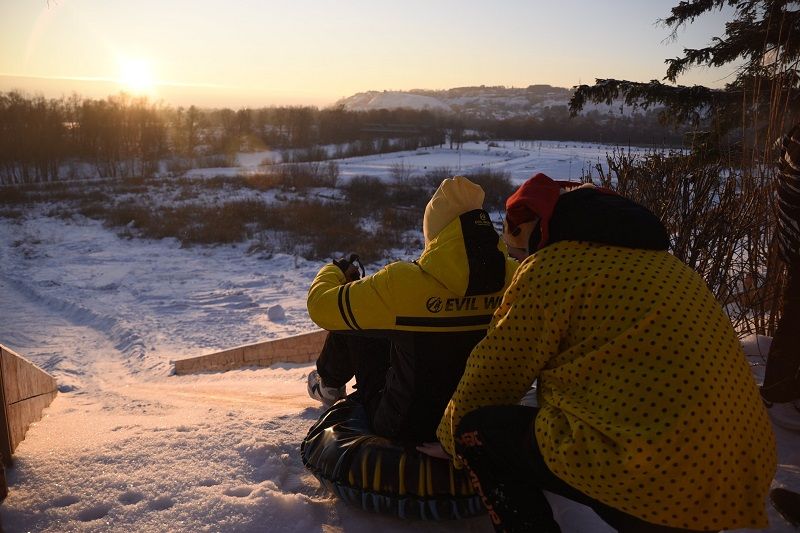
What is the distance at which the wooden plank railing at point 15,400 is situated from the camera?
258 cm

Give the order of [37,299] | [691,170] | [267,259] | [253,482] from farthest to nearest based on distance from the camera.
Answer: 1. [267,259]
2. [37,299]
3. [691,170]
4. [253,482]

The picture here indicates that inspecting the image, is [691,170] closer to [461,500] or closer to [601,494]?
[461,500]

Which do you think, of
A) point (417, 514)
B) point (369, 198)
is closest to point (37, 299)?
point (417, 514)

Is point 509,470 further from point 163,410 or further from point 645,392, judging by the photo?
point 163,410

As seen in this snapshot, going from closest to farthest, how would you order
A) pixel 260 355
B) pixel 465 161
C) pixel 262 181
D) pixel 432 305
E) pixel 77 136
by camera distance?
pixel 432 305, pixel 260 355, pixel 262 181, pixel 77 136, pixel 465 161

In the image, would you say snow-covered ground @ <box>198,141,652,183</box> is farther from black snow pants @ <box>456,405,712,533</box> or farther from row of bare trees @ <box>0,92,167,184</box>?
black snow pants @ <box>456,405,712,533</box>

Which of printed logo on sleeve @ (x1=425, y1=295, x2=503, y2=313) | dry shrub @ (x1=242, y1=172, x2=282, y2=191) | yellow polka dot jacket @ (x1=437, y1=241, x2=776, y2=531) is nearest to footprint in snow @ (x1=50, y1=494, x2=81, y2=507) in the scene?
printed logo on sleeve @ (x1=425, y1=295, x2=503, y2=313)

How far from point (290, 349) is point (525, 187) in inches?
240

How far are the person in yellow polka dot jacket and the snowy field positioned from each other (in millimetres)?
867

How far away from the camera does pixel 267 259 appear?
15.3 m

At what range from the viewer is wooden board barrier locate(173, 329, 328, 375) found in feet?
23.7

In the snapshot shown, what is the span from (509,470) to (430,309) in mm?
688

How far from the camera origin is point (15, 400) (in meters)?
2.97

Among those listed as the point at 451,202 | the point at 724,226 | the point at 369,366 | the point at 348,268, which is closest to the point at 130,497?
the point at 369,366
